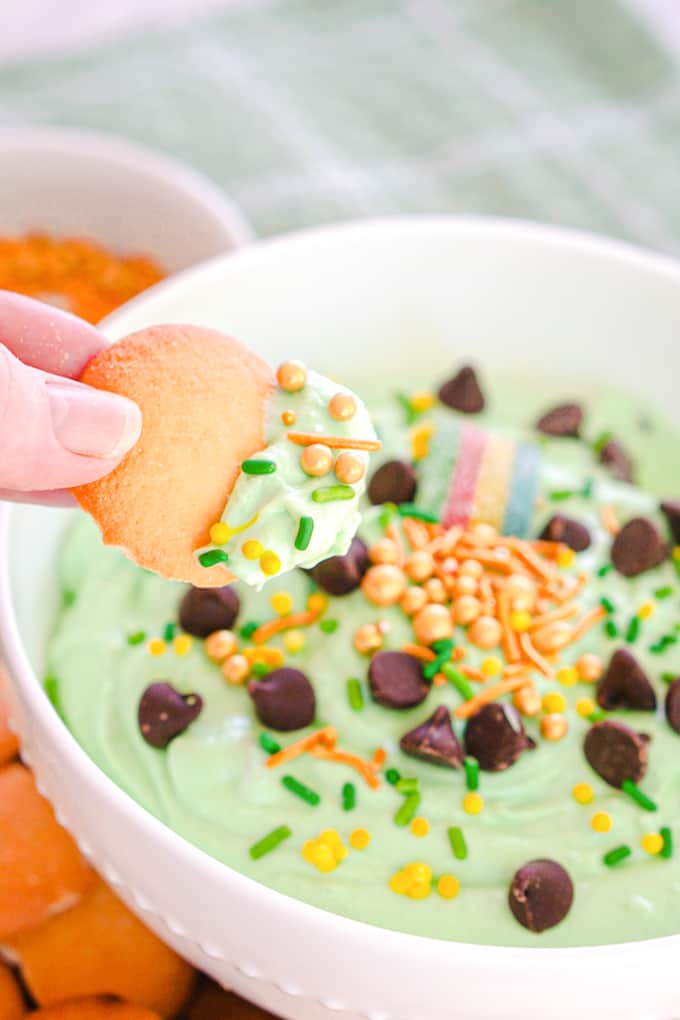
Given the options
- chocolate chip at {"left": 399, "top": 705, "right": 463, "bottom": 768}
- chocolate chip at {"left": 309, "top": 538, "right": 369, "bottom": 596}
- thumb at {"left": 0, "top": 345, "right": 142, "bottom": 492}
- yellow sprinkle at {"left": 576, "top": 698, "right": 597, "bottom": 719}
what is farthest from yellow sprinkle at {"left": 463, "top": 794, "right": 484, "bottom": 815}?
thumb at {"left": 0, "top": 345, "right": 142, "bottom": 492}

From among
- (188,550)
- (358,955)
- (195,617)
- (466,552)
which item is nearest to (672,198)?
(466,552)

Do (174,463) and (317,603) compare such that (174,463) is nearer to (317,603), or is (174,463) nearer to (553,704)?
(317,603)

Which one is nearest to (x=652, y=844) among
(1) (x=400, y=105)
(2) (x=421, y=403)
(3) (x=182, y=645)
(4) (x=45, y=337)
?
(3) (x=182, y=645)

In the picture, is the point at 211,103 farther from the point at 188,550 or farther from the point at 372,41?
the point at 188,550

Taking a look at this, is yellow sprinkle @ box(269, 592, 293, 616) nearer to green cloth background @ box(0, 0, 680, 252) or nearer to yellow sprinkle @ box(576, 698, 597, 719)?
yellow sprinkle @ box(576, 698, 597, 719)

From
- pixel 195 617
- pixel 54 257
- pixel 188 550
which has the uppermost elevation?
pixel 188 550

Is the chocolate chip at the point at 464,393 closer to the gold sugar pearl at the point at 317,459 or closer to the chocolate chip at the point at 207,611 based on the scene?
the chocolate chip at the point at 207,611
